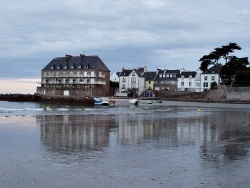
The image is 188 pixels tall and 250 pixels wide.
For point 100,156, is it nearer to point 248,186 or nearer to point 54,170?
point 54,170

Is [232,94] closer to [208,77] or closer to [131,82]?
[208,77]

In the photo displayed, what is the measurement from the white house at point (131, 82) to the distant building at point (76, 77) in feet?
19.0

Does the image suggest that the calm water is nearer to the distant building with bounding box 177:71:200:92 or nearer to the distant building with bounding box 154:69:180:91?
the distant building with bounding box 177:71:200:92

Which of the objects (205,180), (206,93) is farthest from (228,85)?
(205,180)

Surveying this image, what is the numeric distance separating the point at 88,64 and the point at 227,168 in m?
89.6

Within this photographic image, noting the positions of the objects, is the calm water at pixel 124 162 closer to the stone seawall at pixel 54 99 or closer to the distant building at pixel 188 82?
the stone seawall at pixel 54 99

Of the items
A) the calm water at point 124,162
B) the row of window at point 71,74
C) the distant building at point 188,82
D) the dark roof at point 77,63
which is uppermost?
the dark roof at point 77,63

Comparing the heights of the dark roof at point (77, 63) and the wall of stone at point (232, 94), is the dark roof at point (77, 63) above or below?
above

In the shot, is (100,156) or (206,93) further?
(206,93)

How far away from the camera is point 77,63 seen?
99.5 m

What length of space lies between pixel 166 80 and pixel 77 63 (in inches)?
975

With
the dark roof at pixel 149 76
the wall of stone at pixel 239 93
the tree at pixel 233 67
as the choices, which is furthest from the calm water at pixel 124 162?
the dark roof at pixel 149 76

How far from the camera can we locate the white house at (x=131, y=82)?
103 meters

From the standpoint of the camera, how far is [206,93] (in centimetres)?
8112
